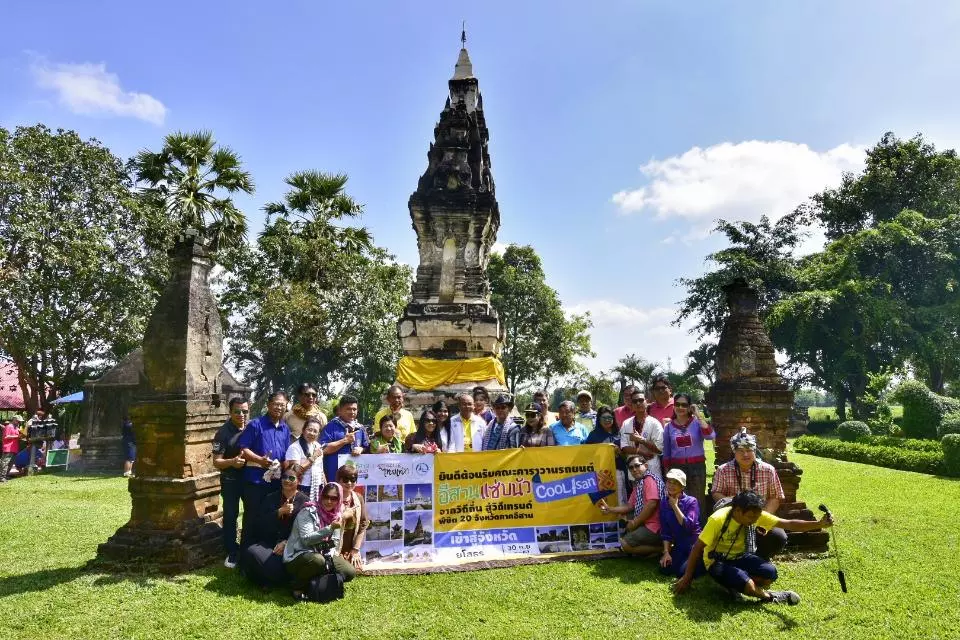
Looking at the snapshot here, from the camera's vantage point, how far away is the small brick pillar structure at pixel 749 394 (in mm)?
7148

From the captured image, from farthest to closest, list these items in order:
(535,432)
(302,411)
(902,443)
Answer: (902,443)
(535,432)
(302,411)

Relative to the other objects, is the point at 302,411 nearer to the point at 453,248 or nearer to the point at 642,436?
the point at 642,436

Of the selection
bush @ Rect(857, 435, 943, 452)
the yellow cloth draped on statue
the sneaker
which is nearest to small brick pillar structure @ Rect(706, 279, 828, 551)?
the sneaker

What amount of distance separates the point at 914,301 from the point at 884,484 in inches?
876

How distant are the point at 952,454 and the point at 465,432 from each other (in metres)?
11.8

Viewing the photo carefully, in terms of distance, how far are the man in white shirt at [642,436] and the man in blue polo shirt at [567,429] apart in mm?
612

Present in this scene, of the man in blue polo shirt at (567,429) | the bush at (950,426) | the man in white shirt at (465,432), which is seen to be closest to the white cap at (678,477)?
the man in blue polo shirt at (567,429)

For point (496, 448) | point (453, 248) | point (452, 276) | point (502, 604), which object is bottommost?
point (502, 604)

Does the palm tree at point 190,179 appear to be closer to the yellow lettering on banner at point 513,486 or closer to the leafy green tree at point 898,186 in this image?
the yellow lettering on banner at point 513,486

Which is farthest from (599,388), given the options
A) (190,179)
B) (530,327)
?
(190,179)

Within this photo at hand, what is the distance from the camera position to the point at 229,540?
6102 millimetres

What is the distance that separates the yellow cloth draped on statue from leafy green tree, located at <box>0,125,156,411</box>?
11235 millimetres

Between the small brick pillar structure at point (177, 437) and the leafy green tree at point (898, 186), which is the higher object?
the leafy green tree at point (898, 186)

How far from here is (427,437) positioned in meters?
7.09
